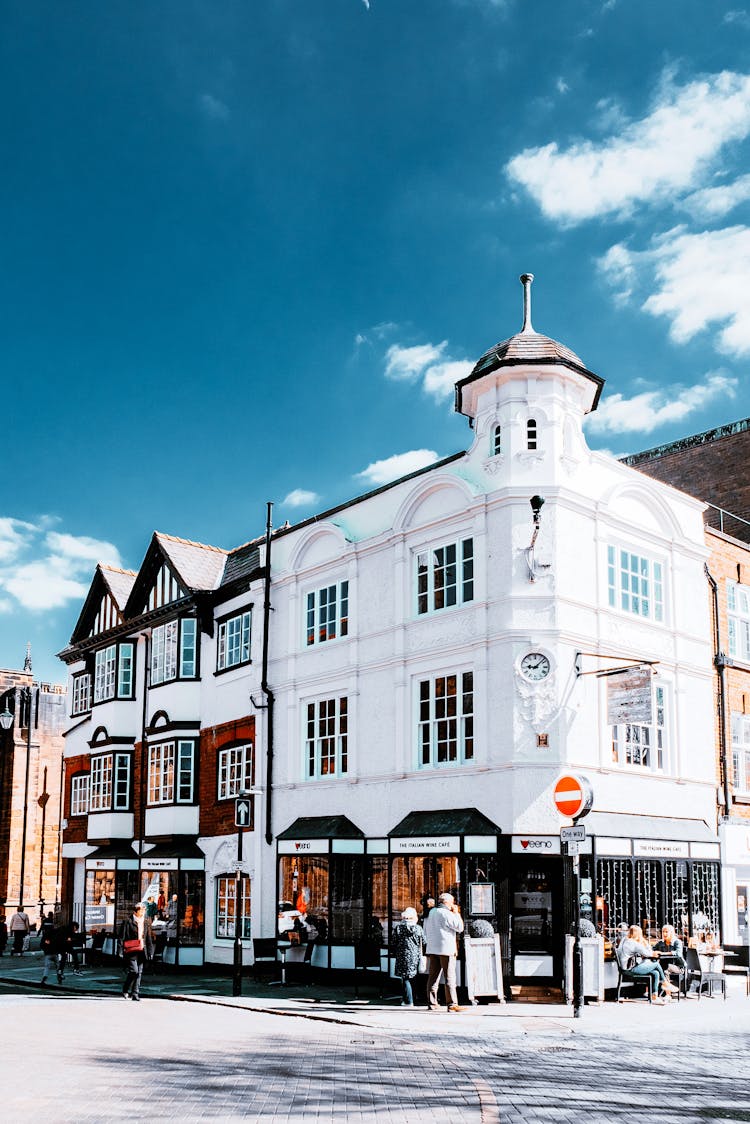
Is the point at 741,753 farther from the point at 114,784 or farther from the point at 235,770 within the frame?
the point at 114,784

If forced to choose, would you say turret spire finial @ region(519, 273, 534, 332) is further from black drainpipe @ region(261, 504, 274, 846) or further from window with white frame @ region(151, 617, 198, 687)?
window with white frame @ region(151, 617, 198, 687)

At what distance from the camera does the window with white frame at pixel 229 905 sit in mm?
27438

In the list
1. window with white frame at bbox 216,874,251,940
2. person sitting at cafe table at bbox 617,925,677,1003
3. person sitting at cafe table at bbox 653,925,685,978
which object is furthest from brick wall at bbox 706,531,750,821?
window with white frame at bbox 216,874,251,940

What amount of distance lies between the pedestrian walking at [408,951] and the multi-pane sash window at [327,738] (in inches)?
244

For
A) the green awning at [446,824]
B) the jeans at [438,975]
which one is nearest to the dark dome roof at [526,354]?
the green awning at [446,824]

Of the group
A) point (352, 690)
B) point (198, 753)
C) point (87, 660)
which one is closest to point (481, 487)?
point (352, 690)

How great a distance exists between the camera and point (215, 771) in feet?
97.5

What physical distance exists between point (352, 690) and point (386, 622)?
5.56 ft

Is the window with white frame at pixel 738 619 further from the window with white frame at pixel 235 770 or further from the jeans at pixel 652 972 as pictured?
the window with white frame at pixel 235 770

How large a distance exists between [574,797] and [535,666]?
311 centimetres

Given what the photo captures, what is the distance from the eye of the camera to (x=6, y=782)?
46.7 metres

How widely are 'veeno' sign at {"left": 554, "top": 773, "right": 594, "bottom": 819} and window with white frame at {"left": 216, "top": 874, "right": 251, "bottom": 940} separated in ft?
35.1

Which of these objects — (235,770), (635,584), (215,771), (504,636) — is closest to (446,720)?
(504,636)

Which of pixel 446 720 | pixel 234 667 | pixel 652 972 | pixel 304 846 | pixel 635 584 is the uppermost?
pixel 635 584
